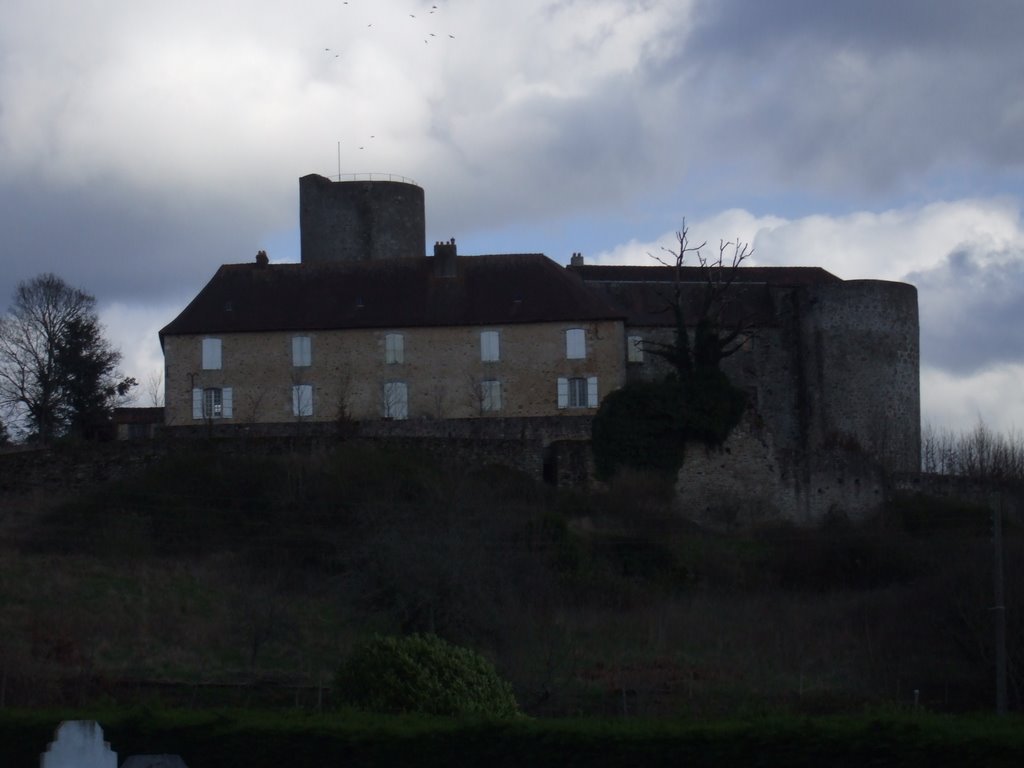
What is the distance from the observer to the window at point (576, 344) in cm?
3794

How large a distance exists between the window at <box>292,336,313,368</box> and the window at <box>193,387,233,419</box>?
5.79 feet

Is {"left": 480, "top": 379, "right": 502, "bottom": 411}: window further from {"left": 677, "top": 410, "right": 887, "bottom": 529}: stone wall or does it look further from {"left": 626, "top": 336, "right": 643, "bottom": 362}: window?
{"left": 677, "top": 410, "right": 887, "bottom": 529}: stone wall

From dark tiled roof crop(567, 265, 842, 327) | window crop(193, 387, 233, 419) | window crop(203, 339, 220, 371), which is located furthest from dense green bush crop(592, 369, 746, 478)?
window crop(203, 339, 220, 371)

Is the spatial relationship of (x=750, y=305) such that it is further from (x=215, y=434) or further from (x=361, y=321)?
(x=215, y=434)

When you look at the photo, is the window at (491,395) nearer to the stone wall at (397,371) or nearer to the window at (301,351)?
the stone wall at (397,371)

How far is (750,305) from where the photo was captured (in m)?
43.1

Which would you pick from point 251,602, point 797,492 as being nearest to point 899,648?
point 797,492

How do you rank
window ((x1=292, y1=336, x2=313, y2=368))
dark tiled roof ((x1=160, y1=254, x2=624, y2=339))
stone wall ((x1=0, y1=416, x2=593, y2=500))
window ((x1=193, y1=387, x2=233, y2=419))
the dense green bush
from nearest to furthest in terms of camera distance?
1. stone wall ((x1=0, y1=416, x2=593, y2=500))
2. the dense green bush
3. window ((x1=193, y1=387, x2=233, y2=419))
4. window ((x1=292, y1=336, x2=313, y2=368))
5. dark tiled roof ((x1=160, y1=254, x2=624, y2=339))

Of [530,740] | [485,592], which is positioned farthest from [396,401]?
[530,740]

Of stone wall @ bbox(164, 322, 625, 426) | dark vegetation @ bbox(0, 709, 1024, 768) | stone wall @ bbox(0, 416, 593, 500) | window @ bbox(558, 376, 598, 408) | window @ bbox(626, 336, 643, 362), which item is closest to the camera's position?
dark vegetation @ bbox(0, 709, 1024, 768)

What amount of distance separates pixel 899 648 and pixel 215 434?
53.9 ft

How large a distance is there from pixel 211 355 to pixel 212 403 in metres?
1.19

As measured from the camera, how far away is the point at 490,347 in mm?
38094

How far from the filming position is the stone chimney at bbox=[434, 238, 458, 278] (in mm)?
39969
